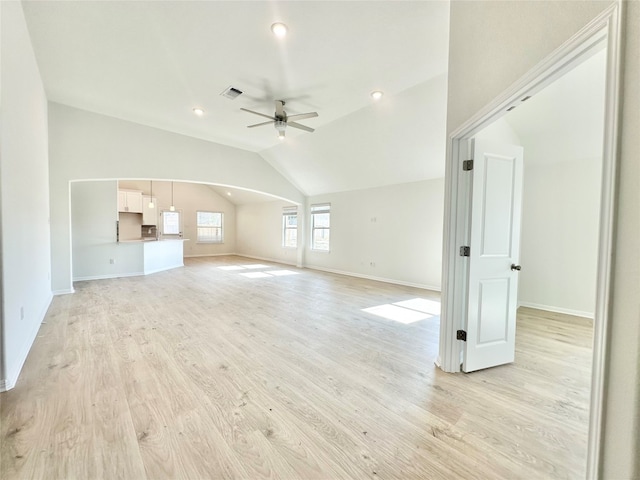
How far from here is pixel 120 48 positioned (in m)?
3.15

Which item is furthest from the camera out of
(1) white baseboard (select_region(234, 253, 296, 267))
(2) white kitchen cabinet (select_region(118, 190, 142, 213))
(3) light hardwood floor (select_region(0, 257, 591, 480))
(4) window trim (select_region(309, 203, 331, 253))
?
(1) white baseboard (select_region(234, 253, 296, 267))

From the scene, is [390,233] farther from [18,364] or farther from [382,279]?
[18,364]

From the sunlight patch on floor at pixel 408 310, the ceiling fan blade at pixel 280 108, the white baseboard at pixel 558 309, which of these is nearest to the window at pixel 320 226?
the sunlight patch on floor at pixel 408 310

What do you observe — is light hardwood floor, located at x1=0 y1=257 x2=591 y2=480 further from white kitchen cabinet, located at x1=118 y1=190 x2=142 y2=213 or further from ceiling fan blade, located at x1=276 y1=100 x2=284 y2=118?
white kitchen cabinet, located at x1=118 y1=190 x2=142 y2=213

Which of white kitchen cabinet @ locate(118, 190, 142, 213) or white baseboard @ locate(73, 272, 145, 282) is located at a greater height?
white kitchen cabinet @ locate(118, 190, 142, 213)

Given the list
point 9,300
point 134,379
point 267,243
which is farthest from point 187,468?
point 267,243

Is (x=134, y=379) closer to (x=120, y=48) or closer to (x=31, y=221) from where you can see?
(x=31, y=221)

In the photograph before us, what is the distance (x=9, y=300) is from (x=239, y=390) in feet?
6.65

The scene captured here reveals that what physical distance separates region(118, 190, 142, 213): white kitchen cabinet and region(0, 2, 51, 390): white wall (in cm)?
632

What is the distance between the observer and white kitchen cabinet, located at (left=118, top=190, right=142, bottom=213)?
9141 millimetres

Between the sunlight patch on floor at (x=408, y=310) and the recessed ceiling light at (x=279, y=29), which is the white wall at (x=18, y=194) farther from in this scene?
the sunlight patch on floor at (x=408, y=310)

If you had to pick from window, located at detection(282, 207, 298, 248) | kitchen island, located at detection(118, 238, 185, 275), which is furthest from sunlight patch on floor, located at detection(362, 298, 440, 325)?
kitchen island, located at detection(118, 238, 185, 275)

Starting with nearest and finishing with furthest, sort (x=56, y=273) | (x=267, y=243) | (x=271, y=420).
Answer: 1. (x=271, y=420)
2. (x=56, y=273)
3. (x=267, y=243)

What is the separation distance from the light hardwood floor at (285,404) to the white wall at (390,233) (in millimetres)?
2558
